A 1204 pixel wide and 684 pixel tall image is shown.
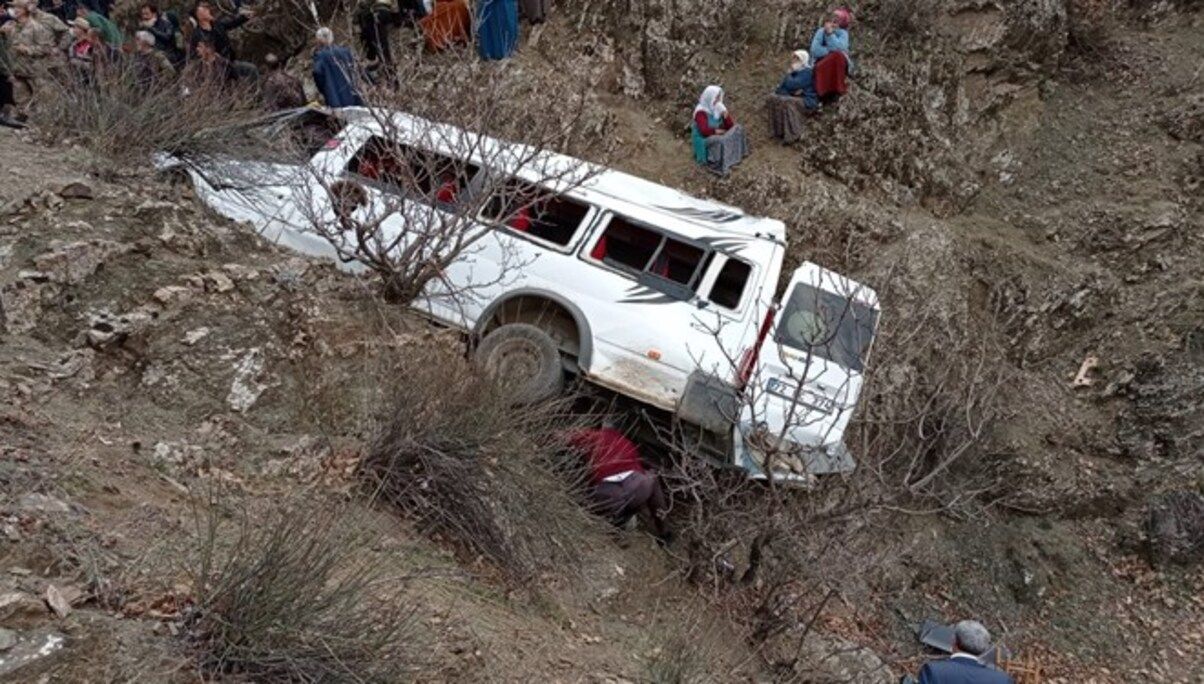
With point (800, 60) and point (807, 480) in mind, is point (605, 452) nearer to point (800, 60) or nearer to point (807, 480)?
point (807, 480)

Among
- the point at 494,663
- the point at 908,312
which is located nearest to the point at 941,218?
the point at 908,312

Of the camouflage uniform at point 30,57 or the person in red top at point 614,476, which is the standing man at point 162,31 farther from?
the person in red top at point 614,476

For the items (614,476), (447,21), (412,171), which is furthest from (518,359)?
(447,21)

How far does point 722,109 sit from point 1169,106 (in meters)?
5.97

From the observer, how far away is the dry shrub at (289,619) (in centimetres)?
323

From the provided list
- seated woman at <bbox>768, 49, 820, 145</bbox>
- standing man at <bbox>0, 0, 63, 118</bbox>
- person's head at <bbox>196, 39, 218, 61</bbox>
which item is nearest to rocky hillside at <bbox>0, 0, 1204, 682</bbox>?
seated woman at <bbox>768, 49, 820, 145</bbox>

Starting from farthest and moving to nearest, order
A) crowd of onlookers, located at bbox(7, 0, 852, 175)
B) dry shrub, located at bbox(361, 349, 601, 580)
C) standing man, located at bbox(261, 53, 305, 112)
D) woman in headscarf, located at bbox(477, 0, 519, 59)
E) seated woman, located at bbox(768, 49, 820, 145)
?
seated woman, located at bbox(768, 49, 820, 145) < woman in headscarf, located at bbox(477, 0, 519, 59) < standing man, located at bbox(261, 53, 305, 112) < crowd of onlookers, located at bbox(7, 0, 852, 175) < dry shrub, located at bbox(361, 349, 601, 580)

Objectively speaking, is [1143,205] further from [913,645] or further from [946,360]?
[913,645]

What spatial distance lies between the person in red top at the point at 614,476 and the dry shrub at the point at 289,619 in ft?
10.9

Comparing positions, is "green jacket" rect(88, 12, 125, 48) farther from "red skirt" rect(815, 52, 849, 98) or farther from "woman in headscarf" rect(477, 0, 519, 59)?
"red skirt" rect(815, 52, 849, 98)

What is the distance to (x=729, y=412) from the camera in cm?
724

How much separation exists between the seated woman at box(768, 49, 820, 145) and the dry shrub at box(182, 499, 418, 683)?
953cm

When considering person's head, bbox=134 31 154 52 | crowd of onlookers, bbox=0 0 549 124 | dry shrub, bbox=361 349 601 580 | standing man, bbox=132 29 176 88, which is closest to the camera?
dry shrub, bbox=361 349 601 580

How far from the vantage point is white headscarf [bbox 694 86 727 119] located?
11.2 m
